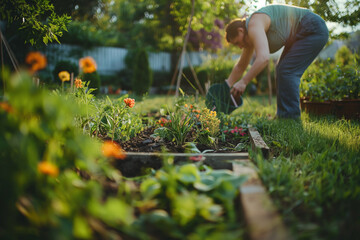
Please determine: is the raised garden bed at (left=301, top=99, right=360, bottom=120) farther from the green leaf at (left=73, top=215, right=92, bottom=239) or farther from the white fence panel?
the white fence panel

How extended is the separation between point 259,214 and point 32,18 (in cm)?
171

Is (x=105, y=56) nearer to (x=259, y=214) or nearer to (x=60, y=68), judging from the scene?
(x=60, y=68)

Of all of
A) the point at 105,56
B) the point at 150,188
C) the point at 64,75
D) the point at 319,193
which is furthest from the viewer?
the point at 105,56

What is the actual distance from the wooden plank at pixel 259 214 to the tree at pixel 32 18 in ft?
5.08

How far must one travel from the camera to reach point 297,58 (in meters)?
2.68

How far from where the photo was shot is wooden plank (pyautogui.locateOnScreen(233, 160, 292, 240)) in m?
0.65

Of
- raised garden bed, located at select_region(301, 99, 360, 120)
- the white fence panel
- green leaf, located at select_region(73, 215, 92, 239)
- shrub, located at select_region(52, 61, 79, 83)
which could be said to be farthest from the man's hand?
the white fence panel

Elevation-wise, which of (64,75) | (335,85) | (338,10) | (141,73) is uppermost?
(338,10)

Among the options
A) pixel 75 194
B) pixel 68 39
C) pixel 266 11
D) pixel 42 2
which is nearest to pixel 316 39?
pixel 266 11

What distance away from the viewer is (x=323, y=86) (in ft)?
10.2

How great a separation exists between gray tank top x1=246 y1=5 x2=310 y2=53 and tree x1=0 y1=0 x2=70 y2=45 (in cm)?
181

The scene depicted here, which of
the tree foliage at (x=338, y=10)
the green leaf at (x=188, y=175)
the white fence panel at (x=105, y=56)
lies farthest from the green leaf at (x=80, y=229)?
the white fence panel at (x=105, y=56)

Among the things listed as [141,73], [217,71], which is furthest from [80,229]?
[141,73]

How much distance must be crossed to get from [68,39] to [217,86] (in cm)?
752
